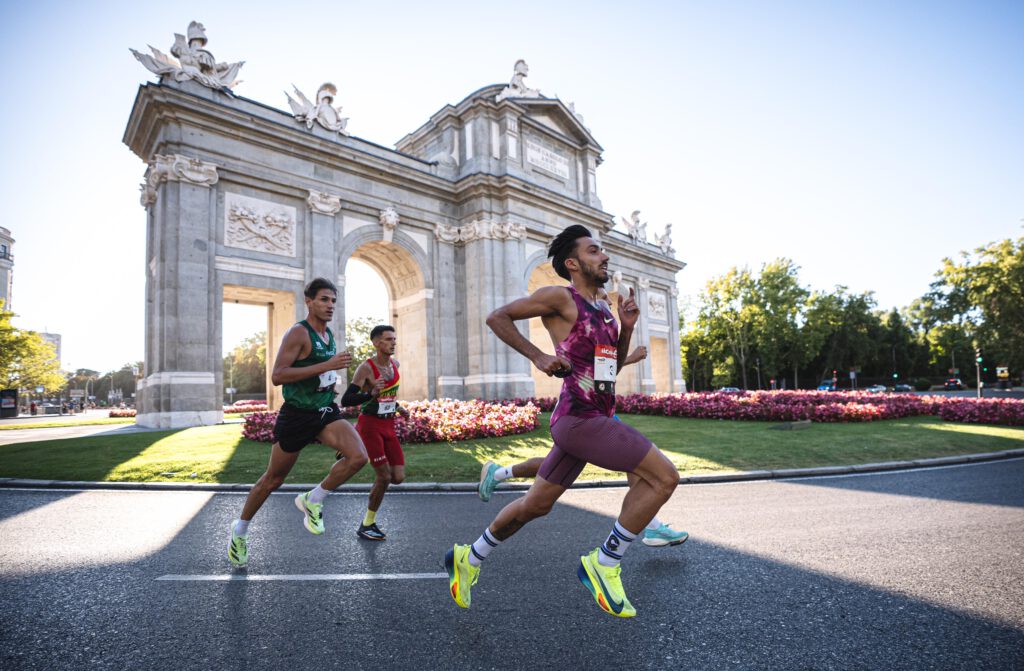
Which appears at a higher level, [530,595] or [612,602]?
[612,602]

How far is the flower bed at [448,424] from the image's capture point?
12287 millimetres

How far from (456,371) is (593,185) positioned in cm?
1347

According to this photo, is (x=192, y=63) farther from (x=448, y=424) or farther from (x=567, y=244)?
(x=567, y=244)

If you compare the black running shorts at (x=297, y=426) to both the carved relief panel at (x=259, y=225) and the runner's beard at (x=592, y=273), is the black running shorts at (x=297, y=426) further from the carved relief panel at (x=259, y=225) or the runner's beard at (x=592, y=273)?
the carved relief panel at (x=259, y=225)

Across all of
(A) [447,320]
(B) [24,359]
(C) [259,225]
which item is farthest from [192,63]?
(B) [24,359]

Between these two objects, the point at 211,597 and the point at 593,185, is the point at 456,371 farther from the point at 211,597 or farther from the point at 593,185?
the point at 211,597

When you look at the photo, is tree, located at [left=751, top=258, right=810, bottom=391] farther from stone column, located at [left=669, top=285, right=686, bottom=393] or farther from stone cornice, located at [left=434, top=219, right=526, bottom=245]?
stone cornice, located at [left=434, top=219, right=526, bottom=245]

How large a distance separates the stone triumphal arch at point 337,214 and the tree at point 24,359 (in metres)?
29.0

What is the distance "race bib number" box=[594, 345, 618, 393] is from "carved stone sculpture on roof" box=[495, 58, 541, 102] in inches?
981

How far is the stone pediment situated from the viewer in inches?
1046

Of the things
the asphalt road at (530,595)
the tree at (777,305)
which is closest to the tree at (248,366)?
the tree at (777,305)

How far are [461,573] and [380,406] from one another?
8.44 ft

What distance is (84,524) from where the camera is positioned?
18.9 ft

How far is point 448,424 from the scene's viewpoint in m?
12.6
